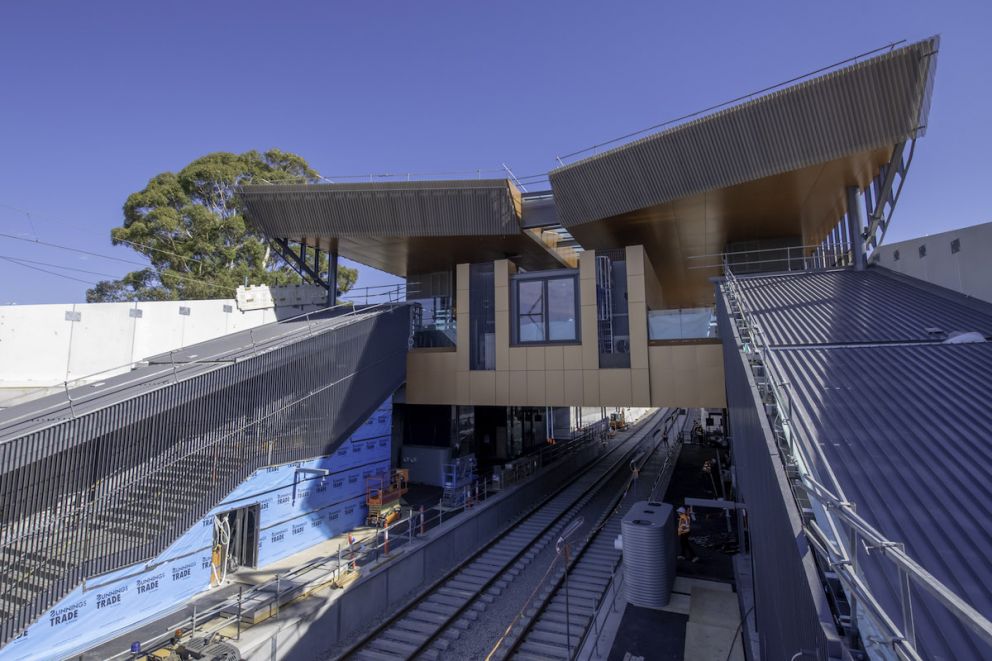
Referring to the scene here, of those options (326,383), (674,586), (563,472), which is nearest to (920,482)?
(674,586)

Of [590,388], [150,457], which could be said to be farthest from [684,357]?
[150,457]

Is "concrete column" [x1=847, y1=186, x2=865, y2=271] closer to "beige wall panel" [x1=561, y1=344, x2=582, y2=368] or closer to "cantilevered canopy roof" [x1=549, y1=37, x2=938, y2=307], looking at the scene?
"cantilevered canopy roof" [x1=549, y1=37, x2=938, y2=307]

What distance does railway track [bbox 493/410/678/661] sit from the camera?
10.5 m

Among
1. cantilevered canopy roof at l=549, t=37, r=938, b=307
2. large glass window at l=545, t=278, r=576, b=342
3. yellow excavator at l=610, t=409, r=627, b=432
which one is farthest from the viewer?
yellow excavator at l=610, t=409, r=627, b=432

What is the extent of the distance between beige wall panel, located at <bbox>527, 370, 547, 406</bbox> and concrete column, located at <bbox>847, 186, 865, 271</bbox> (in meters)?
11.1

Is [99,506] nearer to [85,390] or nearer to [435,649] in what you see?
[85,390]

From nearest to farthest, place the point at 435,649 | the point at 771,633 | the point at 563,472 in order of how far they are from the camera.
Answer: the point at 771,633 → the point at 435,649 → the point at 563,472

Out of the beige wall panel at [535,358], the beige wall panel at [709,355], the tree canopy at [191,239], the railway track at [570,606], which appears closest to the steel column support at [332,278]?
the tree canopy at [191,239]

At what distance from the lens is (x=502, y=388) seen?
60.8ft

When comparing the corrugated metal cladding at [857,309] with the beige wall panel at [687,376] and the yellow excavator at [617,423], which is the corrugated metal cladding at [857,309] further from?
the yellow excavator at [617,423]

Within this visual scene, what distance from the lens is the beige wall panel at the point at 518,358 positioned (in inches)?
720

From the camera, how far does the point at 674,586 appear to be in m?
12.3

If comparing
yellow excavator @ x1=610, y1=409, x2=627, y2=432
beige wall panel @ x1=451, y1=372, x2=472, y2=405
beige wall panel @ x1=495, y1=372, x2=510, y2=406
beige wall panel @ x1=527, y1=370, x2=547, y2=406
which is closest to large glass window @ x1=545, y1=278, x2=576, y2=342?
beige wall panel @ x1=527, y1=370, x2=547, y2=406

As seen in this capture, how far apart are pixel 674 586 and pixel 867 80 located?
14090 millimetres
